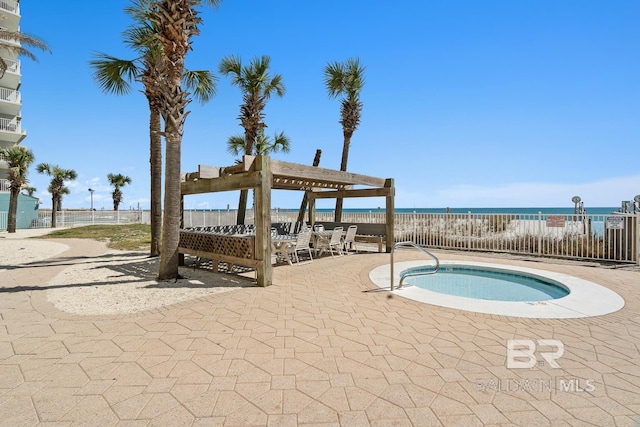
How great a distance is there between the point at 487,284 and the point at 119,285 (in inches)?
318

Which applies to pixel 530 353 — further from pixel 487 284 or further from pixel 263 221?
pixel 263 221

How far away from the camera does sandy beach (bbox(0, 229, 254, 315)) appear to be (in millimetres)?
4890

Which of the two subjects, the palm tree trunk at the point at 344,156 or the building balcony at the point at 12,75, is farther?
the building balcony at the point at 12,75

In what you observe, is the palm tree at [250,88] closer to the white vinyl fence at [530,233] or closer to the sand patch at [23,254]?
the white vinyl fence at [530,233]

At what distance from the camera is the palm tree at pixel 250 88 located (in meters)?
12.6

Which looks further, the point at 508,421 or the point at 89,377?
the point at 89,377

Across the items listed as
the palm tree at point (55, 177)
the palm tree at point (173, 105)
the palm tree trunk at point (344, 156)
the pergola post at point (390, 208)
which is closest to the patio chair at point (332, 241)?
the pergola post at point (390, 208)

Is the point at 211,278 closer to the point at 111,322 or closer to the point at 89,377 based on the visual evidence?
the point at 111,322

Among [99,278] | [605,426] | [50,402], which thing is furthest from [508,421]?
[99,278]

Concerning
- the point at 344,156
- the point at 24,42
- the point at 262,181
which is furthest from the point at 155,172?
the point at 24,42

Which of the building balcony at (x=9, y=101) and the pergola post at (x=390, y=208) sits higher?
the building balcony at (x=9, y=101)

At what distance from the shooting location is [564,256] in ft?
30.9

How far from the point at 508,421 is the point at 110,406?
2.95 m

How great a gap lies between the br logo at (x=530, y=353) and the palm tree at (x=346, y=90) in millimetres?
11012
